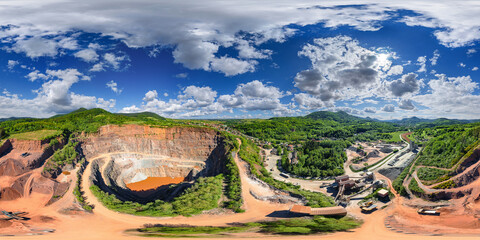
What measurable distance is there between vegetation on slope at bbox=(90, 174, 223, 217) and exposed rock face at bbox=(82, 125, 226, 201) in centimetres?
1433

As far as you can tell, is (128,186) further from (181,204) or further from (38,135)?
(181,204)

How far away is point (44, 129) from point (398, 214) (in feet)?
212

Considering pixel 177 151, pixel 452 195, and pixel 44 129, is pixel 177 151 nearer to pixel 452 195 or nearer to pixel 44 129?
pixel 44 129

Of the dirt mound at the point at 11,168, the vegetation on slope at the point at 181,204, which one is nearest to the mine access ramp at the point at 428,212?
the vegetation on slope at the point at 181,204

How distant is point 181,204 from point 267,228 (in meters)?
12.4

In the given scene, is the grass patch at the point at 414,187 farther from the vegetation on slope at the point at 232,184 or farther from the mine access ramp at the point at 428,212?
the vegetation on slope at the point at 232,184

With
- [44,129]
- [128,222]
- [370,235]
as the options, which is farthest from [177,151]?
[370,235]

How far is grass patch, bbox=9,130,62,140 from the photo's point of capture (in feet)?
122

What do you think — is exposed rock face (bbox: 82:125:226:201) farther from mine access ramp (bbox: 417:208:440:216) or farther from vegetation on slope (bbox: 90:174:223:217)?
mine access ramp (bbox: 417:208:440:216)

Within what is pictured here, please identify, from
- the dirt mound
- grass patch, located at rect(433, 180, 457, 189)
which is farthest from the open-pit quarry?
grass patch, located at rect(433, 180, 457, 189)

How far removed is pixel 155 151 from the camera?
2112 inches

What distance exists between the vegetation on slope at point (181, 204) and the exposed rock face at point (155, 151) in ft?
47.0

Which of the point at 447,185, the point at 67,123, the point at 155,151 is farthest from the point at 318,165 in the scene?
the point at 67,123

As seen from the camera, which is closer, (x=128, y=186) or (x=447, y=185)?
(x=447, y=185)
